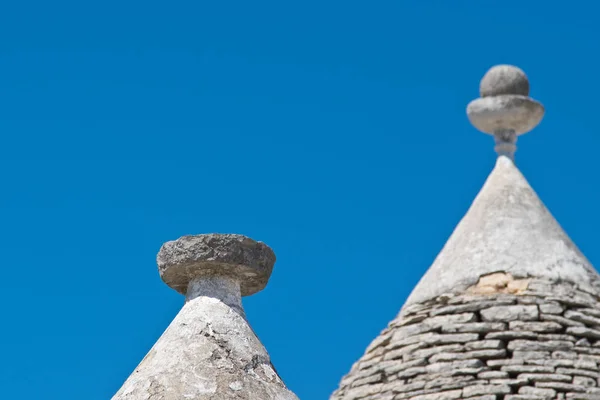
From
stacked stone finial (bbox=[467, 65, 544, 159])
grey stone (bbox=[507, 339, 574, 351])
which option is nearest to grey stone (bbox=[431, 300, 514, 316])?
grey stone (bbox=[507, 339, 574, 351])

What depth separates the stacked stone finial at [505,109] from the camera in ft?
44.3

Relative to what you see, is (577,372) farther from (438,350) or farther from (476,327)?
(438,350)

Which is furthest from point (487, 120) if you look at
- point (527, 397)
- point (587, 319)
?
point (527, 397)

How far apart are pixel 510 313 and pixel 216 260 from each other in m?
3.30

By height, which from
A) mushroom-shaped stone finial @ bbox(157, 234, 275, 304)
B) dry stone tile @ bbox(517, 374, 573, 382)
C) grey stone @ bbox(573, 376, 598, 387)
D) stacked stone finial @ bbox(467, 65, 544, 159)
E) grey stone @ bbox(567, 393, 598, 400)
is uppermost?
stacked stone finial @ bbox(467, 65, 544, 159)

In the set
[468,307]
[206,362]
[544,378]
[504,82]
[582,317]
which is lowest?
[206,362]

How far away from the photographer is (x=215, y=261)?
957 centimetres

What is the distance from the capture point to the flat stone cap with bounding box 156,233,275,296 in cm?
956

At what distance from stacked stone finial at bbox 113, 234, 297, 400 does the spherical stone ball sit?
446 centimetres

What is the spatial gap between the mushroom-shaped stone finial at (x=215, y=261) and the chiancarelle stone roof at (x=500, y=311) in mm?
2404

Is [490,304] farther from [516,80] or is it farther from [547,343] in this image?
[516,80]

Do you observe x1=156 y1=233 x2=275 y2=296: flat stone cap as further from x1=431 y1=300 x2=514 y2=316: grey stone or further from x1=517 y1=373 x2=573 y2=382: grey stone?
x1=431 y1=300 x2=514 y2=316: grey stone

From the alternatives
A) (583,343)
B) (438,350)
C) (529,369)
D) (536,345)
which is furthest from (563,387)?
(438,350)

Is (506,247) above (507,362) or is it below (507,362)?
above
